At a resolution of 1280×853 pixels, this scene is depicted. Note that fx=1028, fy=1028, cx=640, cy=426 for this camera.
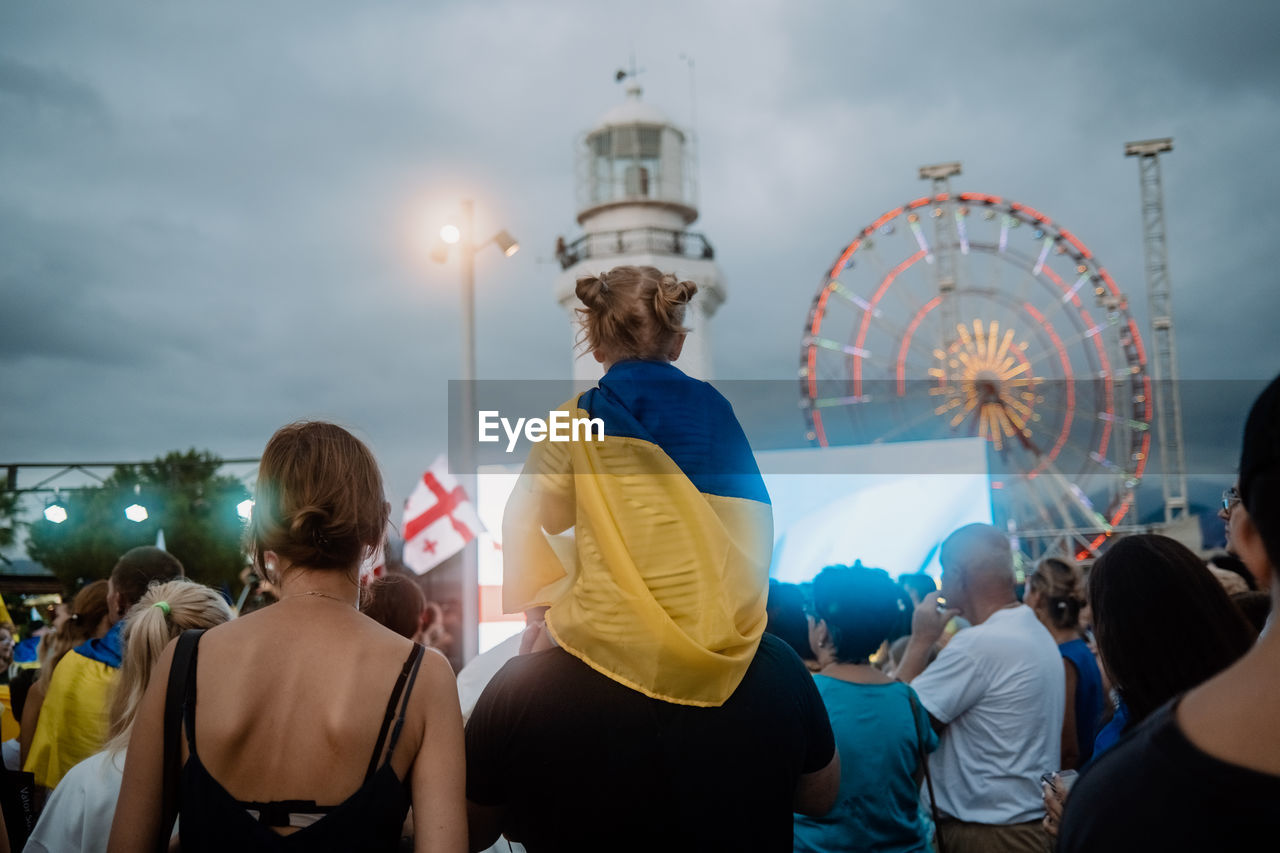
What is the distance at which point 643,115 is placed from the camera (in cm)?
2420

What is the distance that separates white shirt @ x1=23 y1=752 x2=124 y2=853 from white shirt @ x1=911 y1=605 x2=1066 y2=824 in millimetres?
2560

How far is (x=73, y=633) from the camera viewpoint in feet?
15.4

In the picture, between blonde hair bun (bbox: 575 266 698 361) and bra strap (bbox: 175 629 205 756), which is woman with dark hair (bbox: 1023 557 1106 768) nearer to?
blonde hair bun (bbox: 575 266 698 361)

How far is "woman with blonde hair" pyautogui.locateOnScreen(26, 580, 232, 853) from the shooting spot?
276 centimetres

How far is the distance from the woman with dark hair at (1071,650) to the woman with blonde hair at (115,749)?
3.25m

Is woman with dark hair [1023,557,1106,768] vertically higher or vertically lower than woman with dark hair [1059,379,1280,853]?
lower

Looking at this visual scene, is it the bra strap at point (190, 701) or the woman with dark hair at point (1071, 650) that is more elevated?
the bra strap at point (190, 701)

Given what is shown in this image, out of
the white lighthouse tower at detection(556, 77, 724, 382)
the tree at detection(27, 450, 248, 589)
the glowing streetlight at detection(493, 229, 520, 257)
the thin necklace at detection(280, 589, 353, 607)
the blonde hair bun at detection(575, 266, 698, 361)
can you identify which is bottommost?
the tree at detection(27, 450, 248, 589)

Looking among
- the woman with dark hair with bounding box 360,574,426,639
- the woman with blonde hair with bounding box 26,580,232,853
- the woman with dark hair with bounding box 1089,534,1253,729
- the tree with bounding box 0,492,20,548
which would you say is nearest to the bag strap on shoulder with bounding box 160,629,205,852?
the woman with blonde hair with bounding box 26,580,232,853

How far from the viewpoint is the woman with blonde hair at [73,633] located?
15.1ft

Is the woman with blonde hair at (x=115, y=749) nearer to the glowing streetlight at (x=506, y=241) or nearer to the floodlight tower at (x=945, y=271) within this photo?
the glowing streetlight at (x=506, y=241)

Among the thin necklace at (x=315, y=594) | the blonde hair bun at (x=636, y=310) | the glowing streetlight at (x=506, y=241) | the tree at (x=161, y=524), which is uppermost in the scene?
the glowing streetlight at (x=506, y=241)

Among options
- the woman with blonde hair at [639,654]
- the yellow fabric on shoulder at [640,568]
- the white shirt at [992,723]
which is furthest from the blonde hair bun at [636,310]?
the white shirt at [992,723]

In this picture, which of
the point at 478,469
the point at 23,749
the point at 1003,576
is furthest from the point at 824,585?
the point at 478,469
